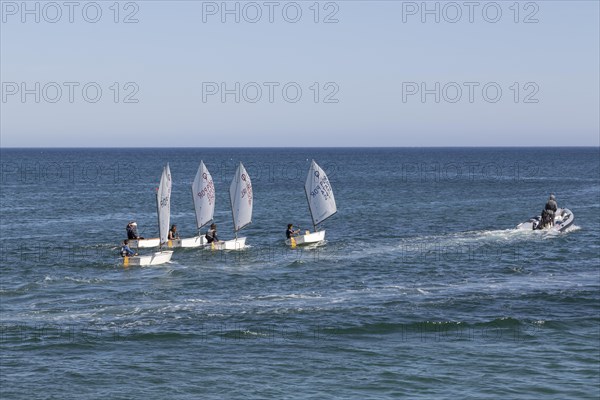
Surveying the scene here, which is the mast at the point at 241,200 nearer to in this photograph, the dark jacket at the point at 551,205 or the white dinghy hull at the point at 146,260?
the white dinghy hull at the point at 146,260

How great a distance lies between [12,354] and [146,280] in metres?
17.3

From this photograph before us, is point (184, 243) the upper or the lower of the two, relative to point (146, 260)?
Result: upper

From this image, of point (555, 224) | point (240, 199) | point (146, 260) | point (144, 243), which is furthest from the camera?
point (555, 224)

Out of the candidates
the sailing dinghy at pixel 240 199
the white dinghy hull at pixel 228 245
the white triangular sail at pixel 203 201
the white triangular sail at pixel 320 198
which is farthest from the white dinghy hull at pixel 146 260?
the white triangular sail at pixel 320 198

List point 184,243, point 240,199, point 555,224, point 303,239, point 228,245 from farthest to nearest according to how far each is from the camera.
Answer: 1. point 555,224
2. point 240,199
3. point 303,239
4. point 184,243
5. point 228,245

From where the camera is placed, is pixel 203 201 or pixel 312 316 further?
pixel 203 201

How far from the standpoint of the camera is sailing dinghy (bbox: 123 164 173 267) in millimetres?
61125

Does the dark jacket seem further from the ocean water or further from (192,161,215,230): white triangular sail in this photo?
(192,161,215,230): white triangular sail

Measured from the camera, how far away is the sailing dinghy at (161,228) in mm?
61125

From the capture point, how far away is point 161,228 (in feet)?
216

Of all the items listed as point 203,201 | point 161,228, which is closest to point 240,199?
point 203,201

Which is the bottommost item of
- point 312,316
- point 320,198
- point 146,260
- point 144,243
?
point 312,316

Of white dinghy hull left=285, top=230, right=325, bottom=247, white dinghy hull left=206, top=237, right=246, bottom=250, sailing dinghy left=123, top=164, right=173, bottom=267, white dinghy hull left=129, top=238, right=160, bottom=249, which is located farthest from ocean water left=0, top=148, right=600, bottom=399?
white dinghy hull left=129, top=238, right=160, bottom=249

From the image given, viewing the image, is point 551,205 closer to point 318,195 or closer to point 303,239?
point 318,195
